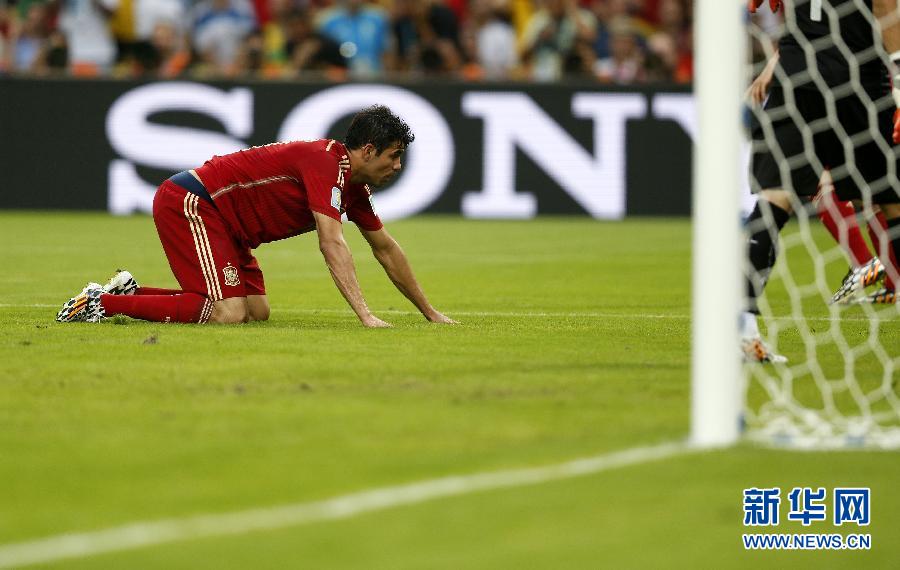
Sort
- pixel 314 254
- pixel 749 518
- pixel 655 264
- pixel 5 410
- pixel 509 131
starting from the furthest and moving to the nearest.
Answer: pixel 509 131, pixel 314 254, pixel 655 264, pixel 5 410, pixel 749 518

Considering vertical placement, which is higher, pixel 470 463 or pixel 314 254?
pixel 470 463

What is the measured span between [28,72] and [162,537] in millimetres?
14980

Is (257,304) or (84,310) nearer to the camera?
(84,310)

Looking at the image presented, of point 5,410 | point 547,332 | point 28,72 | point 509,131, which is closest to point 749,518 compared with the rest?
point 5,410

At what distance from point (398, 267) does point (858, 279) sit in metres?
3.09

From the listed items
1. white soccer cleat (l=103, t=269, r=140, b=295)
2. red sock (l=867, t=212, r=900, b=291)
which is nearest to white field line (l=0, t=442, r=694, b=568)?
red sock (l=867, t=212, r=900, b=291)

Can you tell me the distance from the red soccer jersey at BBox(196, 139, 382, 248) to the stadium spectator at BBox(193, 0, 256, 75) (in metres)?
10.8

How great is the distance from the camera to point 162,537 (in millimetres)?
3482

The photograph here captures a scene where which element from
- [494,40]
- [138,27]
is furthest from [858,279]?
[138,27]

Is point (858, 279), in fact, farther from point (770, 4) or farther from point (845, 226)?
point (770, 4)

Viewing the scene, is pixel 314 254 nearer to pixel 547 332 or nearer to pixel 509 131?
pixel 509 131

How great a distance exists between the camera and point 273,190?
7.84 meters

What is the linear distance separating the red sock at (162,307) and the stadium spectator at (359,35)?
1098 cm

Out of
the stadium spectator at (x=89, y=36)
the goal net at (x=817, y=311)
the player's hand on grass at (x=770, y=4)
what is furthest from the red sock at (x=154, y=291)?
the stadium spectator at (x=89, y=36)
